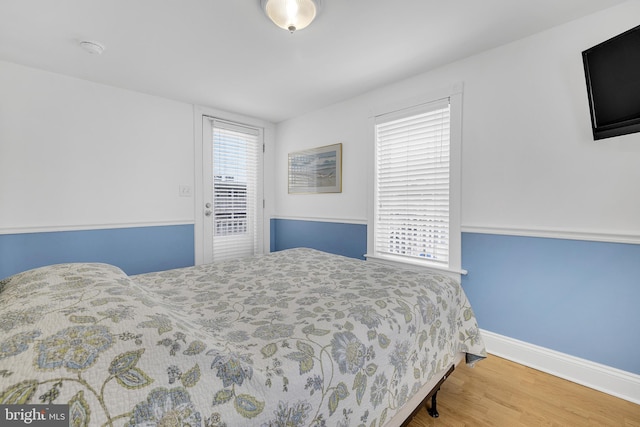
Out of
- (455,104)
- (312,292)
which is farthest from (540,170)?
(312,292)

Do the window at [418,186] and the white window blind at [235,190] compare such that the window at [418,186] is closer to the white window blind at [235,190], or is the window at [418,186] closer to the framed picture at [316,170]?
the framed picture at [316,170]

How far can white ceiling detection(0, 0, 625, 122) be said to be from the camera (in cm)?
167

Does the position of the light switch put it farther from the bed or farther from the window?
the window

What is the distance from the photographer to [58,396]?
19.0 inches

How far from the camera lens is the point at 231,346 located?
839 mm

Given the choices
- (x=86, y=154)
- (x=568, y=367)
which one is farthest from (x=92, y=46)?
(x=568, y=367)

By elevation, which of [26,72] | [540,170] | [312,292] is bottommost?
[312,292]

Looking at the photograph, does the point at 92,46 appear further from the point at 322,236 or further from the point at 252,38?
the point at 322,236

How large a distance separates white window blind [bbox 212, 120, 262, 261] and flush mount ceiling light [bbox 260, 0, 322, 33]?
2.08m

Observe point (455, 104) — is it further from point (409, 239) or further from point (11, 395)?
point (11, 395)

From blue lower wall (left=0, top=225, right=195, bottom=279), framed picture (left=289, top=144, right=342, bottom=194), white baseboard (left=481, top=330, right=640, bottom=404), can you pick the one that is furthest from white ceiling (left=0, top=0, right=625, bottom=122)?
white baseboard (left=481, top=330, right=640, bottom=404)

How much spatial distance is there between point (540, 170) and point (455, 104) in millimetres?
841

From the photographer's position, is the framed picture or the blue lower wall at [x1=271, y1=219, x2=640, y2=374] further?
the framed picture

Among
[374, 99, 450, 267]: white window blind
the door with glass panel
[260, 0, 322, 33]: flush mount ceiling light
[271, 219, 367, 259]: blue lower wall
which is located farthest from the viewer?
the door with glass panel
